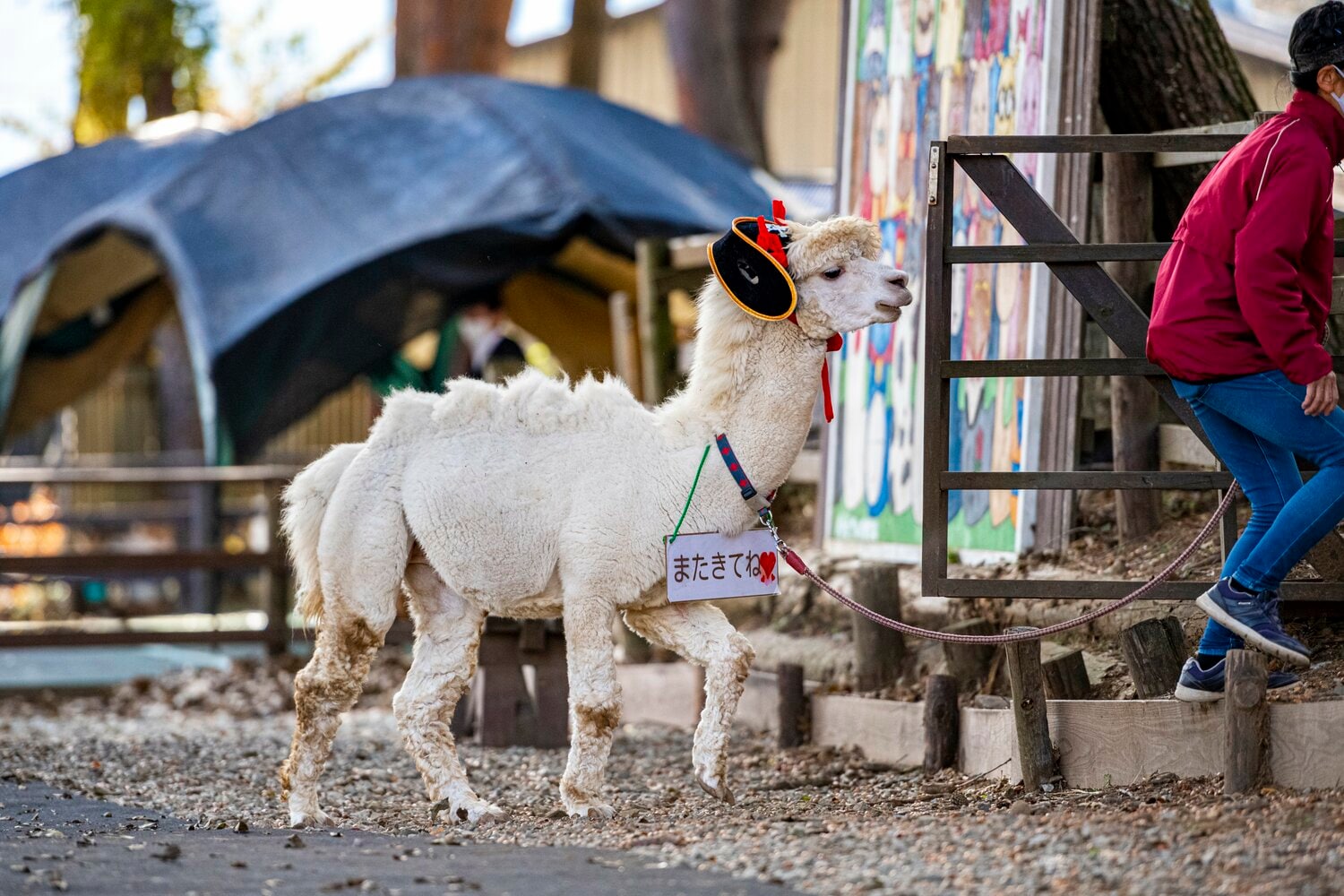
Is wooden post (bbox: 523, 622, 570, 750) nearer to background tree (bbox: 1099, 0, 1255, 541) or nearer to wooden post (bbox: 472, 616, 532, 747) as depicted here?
wooden post (bbox: 472, 616, 532, 747)

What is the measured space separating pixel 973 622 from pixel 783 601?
2.25 metres

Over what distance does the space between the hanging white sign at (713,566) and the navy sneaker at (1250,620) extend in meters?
1.55

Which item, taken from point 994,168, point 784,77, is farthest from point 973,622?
point 784,77

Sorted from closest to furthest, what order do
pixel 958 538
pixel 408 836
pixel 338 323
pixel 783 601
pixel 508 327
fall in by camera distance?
pixel 408 836
pixel 958 538
pixel 783 601
pixel 338 323
pixel 508 327

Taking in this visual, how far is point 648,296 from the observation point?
435 inches

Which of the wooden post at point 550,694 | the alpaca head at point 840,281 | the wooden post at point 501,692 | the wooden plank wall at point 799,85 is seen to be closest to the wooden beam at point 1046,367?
the alpaca head at point 840,281

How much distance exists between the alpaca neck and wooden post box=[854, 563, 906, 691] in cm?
202

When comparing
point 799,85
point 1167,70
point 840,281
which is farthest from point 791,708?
point 799,85

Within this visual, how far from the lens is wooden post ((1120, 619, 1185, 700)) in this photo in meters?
5.95

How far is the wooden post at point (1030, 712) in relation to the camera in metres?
5.95

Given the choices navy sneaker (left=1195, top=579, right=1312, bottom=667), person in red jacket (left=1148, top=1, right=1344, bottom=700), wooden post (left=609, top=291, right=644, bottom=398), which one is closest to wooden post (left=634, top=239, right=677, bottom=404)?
wooden post (left=609, top=291, right=644, bottom=398)

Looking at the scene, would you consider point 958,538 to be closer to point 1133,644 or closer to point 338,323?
point 1133,644

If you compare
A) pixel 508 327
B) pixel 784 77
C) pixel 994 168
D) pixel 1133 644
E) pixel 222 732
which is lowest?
pixel 222 732

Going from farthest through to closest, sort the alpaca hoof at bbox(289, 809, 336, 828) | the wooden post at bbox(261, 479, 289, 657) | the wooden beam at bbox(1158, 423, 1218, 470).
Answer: the wooden post at bbox(261, 479, 289, 657), the wooden beam at bbox(1158, 423, 1218, 470), the alpaca hoof at bbox(289, 809, 336, 828)
